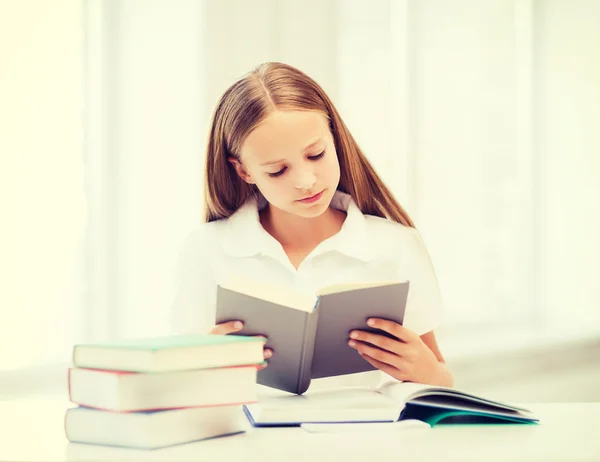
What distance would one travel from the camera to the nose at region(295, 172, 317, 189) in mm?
1665

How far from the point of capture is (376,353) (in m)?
1.49

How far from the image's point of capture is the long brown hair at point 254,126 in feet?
5.70

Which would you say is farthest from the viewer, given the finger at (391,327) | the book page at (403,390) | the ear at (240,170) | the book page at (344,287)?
the ear at (240,170)

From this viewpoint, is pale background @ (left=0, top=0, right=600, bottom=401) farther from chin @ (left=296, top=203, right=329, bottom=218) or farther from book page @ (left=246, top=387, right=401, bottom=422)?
book page @ (left=246, top=387, right=401, bottom=422)

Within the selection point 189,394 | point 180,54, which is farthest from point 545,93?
point 189,394

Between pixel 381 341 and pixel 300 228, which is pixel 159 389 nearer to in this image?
pixel 381 341

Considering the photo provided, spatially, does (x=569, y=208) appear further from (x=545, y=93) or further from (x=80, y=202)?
(x=80, y=202)

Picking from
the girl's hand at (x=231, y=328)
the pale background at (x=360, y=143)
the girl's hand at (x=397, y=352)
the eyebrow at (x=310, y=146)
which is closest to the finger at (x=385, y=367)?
the girl's hand at (x=397, y=352)

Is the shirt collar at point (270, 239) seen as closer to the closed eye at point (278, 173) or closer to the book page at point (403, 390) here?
the closed eye at point (278, 173)

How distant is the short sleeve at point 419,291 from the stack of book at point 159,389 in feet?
2.59

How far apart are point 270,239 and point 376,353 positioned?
1.57 feet

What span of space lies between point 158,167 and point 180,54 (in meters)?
0.38

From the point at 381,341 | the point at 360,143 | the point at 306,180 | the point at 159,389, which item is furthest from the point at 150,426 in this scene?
the point at 360,143

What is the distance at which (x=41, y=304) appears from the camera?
2340mm
